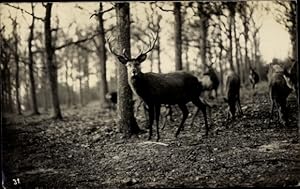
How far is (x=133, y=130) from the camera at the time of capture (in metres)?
2.93

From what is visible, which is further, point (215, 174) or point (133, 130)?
point (133, 130)

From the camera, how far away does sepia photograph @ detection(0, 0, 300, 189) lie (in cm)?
273

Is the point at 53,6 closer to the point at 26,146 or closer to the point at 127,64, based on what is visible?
the point at 127,64

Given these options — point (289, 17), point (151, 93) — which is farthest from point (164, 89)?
point (289, 17)

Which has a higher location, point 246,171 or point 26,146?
point 26,146

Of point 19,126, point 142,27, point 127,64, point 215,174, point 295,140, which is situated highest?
point 142,27

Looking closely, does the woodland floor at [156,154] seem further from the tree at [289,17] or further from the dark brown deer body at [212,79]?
the tree at [289,17]

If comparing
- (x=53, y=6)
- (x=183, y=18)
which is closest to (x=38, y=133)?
(x=53, y=6)

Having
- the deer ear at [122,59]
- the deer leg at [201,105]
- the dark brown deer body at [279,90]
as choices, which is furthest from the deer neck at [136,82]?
the dark brown deer body at [279,90]

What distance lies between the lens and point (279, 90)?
299cm

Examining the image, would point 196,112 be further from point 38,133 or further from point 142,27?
point 38,133

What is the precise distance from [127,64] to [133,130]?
450 millimetres

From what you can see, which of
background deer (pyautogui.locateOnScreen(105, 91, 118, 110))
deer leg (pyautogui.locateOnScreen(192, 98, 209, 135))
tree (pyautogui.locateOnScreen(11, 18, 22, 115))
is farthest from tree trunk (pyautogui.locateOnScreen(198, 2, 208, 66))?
tree (pyautogui.locateOnScreen(11, 18, 22, 115))

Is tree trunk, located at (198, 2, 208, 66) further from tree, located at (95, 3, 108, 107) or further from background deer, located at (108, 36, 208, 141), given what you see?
tree, located at (95, 3, 108, 107)
